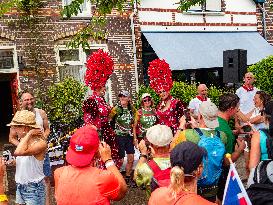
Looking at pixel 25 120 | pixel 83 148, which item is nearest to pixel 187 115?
pixel 25 120

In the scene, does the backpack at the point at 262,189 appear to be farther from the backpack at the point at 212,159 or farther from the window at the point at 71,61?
the window at the point at 71,61

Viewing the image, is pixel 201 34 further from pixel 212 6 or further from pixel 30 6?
pixel 30 6

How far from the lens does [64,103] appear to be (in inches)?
517

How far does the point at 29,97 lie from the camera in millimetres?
6992

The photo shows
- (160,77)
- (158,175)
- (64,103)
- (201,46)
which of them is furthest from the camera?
(201,46)

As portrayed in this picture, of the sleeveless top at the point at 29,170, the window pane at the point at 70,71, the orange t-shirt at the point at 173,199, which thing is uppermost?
the window pane at the point at 70,71

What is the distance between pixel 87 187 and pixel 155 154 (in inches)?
34.1

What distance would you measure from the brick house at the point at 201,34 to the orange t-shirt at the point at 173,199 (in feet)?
39.7

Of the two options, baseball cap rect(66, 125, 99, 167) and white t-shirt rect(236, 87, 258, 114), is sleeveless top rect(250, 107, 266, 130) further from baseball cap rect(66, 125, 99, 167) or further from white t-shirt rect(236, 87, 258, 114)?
baseball cap rect(66, 125, 99, 167)

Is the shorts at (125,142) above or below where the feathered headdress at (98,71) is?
below

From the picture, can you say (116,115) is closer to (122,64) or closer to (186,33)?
(122,64)

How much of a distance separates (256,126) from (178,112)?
1291 millimetres

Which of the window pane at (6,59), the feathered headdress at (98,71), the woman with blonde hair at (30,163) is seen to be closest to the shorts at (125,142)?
the feathered headdress at (98,71)

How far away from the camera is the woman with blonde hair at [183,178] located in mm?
3143
